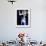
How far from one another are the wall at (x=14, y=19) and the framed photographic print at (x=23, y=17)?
0.12m

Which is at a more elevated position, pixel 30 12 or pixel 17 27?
pixel 30 12

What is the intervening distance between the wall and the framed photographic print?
12cm

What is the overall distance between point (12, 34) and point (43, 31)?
1232 millimetres

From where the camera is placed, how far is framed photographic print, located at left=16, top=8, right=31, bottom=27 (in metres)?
5.24

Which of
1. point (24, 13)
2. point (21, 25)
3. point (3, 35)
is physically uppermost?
point (24, 13)

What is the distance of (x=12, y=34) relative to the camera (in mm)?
5238

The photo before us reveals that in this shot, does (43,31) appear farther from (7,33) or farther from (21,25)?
(7,33)

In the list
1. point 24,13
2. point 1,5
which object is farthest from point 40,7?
point 1,5

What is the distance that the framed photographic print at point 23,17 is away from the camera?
5238 mm

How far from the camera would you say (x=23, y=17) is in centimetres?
528

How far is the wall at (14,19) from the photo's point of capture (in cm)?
522

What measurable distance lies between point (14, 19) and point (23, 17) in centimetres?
36

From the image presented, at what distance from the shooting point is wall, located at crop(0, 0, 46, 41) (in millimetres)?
5219

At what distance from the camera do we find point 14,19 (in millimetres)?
5242
